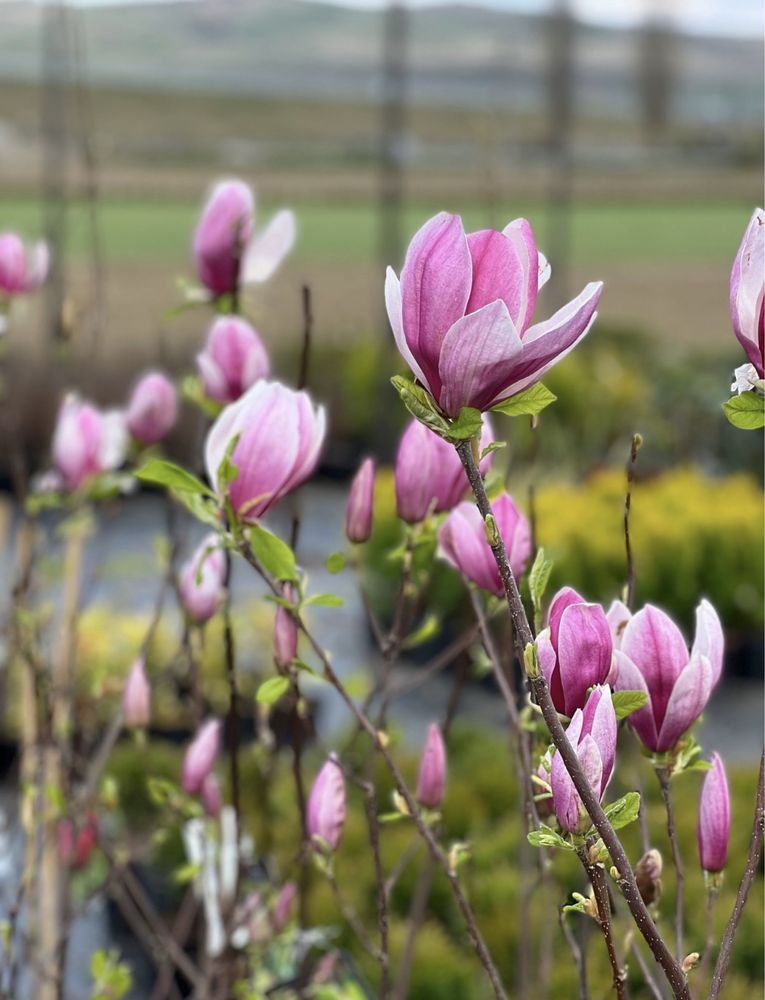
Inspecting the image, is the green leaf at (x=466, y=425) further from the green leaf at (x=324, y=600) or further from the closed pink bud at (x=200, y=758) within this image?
the closed pink bud at (x=200, y=758)

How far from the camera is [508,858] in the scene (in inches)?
102

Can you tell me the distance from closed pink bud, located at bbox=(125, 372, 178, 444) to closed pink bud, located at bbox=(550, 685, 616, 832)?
31.7 inches

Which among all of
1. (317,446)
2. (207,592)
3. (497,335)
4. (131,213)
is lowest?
(131,213)

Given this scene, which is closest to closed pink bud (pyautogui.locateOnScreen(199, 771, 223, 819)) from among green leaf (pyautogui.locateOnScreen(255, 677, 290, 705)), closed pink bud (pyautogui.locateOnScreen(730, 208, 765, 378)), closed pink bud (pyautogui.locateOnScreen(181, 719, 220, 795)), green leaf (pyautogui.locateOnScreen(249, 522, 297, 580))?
closed pink bud (pyautogui.locateOnScreen(181, 719, 220, 795))

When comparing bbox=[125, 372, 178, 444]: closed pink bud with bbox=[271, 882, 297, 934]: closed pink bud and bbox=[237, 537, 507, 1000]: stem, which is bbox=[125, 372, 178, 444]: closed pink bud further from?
bbox=[237, 537, 507, 1000]: stem

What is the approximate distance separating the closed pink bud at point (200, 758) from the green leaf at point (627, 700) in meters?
0.55

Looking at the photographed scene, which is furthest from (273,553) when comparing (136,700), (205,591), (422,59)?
(422,59)

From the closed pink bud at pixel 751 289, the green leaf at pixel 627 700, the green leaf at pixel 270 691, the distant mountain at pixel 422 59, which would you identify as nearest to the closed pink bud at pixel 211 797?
the green leaf at pixel 270 691

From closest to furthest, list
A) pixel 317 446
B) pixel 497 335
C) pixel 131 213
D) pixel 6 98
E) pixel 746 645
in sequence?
1. pixel 497 335
2. pixel 317 446
3. pixel 746 645
4. pixel 131 213
5. pixel 6 98

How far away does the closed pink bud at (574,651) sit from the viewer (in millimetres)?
608

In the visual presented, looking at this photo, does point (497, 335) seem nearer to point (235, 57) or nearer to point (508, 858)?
point (508, 858)

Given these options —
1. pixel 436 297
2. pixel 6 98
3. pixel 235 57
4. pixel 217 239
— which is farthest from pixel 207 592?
pixel 235 57

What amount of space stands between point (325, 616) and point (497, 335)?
17.9 feet

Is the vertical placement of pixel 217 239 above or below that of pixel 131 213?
above
